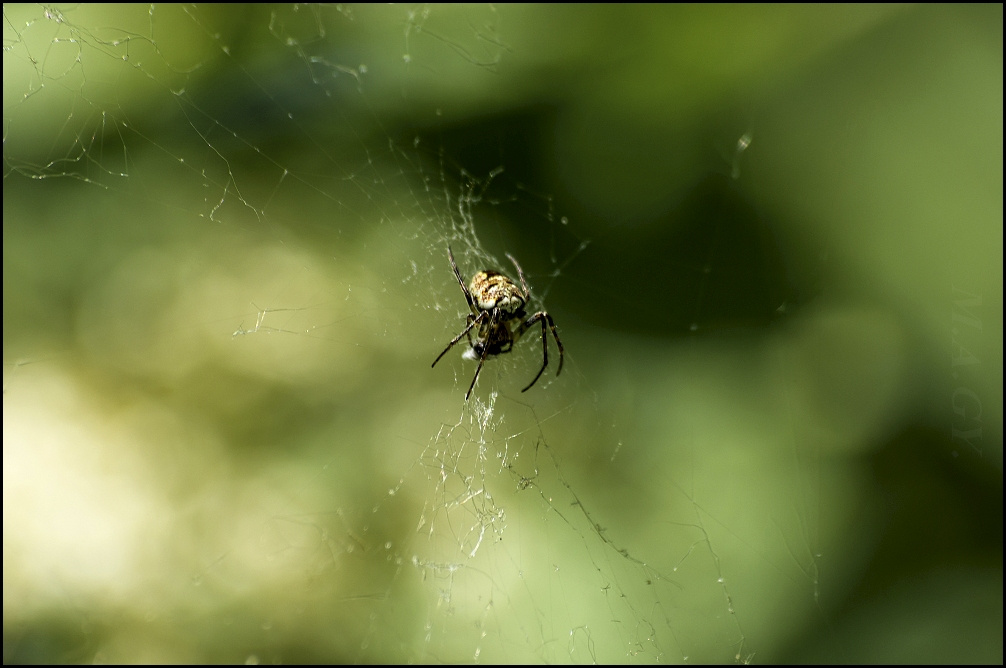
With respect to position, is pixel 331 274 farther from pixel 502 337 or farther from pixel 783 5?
pixel 783 5

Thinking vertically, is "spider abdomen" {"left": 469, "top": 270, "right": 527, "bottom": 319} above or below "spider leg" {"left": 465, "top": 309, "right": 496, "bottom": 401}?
above

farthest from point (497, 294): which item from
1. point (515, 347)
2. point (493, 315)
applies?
point (515, 347)

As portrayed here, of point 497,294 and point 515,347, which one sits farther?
point 515,347

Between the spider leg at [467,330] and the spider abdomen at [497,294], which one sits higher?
the spider abdomen at [497,294]

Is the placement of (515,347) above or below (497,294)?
below

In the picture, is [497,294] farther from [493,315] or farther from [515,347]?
[515,347]

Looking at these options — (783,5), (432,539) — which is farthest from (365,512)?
(783,5)
